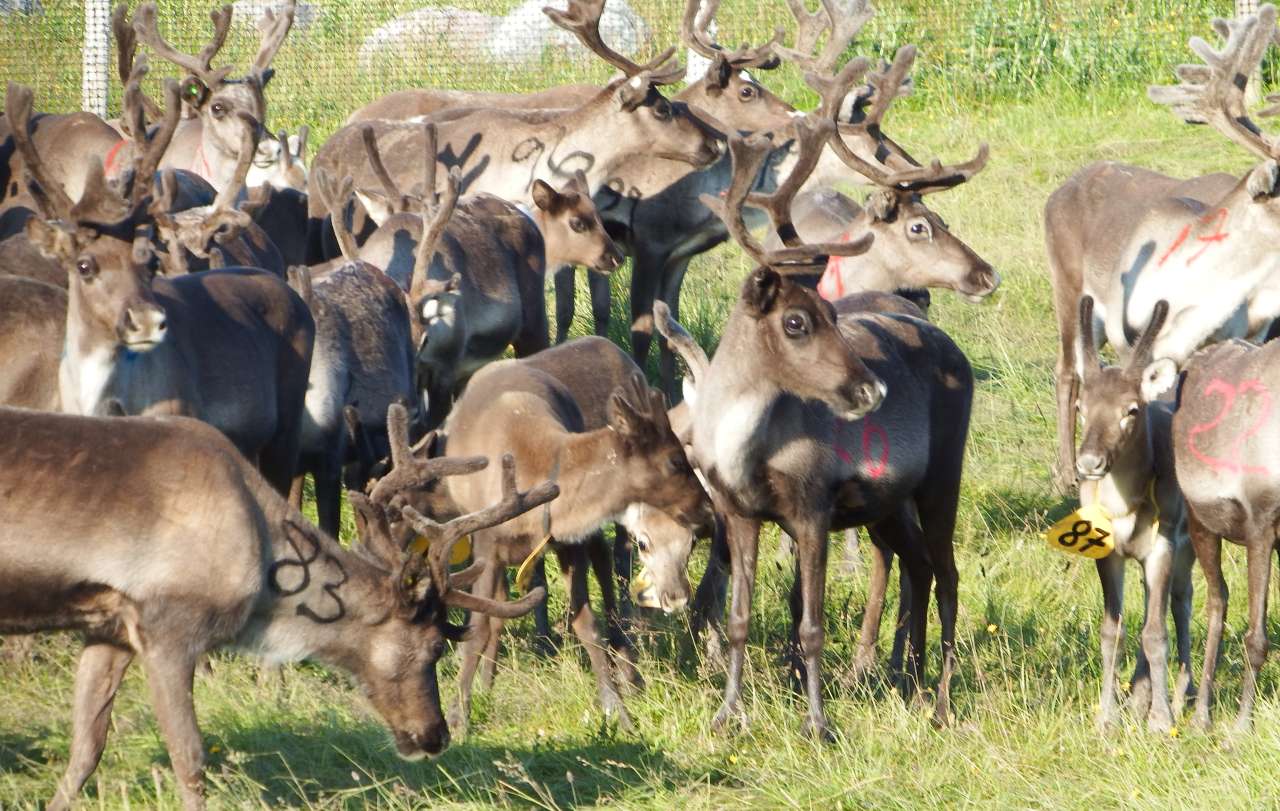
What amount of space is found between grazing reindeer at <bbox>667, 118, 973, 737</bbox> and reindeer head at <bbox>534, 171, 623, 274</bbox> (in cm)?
342

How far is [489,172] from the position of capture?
11.6 m

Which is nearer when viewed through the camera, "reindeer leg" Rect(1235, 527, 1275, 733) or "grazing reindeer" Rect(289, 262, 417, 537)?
"reindeer leg" Rect(1235, 527, 1275, 733)

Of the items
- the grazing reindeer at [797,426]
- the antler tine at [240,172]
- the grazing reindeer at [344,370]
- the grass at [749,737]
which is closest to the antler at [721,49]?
the antler tine at [240,172]

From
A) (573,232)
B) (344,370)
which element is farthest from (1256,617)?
(573,232)

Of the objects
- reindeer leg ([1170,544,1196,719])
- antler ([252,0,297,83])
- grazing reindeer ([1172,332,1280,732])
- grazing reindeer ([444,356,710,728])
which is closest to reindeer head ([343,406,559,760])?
grazing reindeer ([444,356,710,728])

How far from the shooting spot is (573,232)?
1067 cm

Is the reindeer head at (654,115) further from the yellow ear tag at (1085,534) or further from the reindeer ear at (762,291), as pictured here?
the yellow ear tag at (1085,534)

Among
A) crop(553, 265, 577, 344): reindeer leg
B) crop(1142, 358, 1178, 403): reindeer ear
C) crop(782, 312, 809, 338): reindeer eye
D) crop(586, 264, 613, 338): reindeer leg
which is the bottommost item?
crop(586, 264, 613, 338): reindeer leg

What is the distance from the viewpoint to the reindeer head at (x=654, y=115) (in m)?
11.5

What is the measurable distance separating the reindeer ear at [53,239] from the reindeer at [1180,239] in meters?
5.43

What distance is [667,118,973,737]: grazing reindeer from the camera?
6645 millimetres

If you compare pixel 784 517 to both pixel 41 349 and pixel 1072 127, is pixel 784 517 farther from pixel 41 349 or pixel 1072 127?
pixel 1072 127

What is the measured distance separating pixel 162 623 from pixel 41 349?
241cm

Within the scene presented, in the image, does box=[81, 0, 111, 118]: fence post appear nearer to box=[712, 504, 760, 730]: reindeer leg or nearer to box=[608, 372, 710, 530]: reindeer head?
box=[608, 372, 710, 530]: reindeer head
